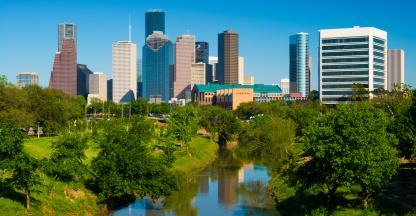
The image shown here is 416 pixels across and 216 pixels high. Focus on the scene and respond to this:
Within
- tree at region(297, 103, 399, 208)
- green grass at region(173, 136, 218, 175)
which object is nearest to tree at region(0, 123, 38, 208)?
tree at region(297, 103, 399, 208)

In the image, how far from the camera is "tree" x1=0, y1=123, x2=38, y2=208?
1871 inches

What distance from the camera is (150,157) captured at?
58.9 m

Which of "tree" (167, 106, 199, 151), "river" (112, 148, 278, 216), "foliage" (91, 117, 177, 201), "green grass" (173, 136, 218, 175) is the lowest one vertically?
"river" (112, 148, 278, 216)

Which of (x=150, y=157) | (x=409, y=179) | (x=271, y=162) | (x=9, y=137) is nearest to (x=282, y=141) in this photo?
(x=271, y=162)

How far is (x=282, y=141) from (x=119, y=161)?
49.0 metres

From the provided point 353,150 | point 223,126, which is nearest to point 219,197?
point 353,150

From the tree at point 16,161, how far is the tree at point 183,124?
55.8 meters

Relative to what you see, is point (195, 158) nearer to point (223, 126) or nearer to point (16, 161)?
point (223, 126)

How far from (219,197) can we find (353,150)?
27.1m

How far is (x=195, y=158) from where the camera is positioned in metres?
103

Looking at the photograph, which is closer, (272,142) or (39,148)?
(39,148)

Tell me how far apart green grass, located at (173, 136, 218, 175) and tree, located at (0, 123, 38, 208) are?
37442 millimetres

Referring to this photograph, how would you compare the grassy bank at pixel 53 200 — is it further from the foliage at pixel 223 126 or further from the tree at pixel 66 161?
the foliage at pixel 223 126

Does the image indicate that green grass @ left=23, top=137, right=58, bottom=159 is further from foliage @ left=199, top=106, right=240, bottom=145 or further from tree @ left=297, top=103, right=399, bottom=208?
foliage @ left=199, top=106, right=240, bottom=145
